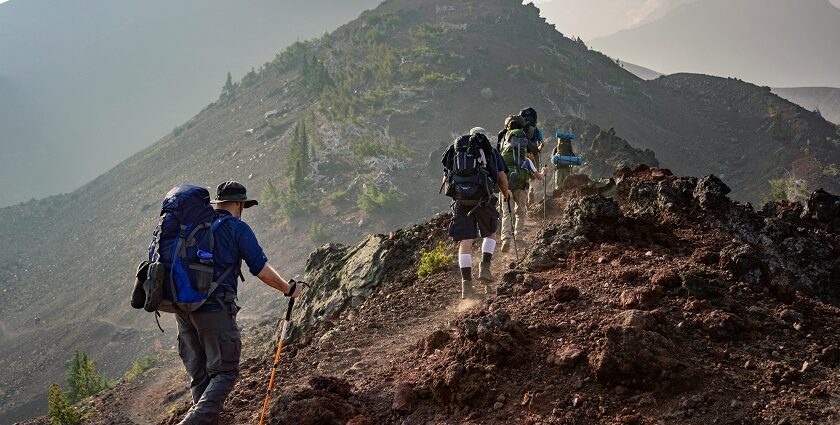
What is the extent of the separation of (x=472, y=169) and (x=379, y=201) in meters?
42.6

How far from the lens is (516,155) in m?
10.2

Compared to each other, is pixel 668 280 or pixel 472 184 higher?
pixel 472 184

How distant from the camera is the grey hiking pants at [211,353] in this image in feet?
16.5

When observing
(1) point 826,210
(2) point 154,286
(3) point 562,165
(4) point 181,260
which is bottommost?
(1) point 826,210

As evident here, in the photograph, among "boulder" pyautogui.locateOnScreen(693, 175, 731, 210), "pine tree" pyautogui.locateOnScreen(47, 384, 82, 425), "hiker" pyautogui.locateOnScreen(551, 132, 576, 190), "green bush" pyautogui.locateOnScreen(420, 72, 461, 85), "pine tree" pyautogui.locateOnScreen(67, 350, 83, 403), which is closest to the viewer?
"boulder" pyautogui.locateOnScreen(693, 175, 731, 210)

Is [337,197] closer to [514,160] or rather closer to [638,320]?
[514,160]

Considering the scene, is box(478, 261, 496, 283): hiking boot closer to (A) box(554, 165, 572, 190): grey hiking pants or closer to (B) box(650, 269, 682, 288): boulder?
(B) box(650, 269, 682, 288): boulder

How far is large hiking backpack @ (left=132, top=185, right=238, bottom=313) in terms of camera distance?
16.1 ft

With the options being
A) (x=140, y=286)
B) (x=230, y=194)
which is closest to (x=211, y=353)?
(x=140, y=286)

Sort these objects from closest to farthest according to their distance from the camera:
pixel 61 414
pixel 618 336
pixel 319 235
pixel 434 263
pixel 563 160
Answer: pixel 618 336 < pixel 434 263 < pixel 563 160 < pixel 61 414 < pixel 319 235

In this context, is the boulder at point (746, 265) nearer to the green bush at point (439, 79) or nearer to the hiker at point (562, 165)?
the hiker at point (562, 165)

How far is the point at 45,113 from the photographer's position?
199m

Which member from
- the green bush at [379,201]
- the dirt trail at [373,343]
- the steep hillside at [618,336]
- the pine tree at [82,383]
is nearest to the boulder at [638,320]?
the steep hillside at [618,336]

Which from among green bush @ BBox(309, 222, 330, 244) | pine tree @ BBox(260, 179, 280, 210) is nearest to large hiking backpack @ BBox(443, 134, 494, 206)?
green bush @ BBox(309, 222, 330, 244)
